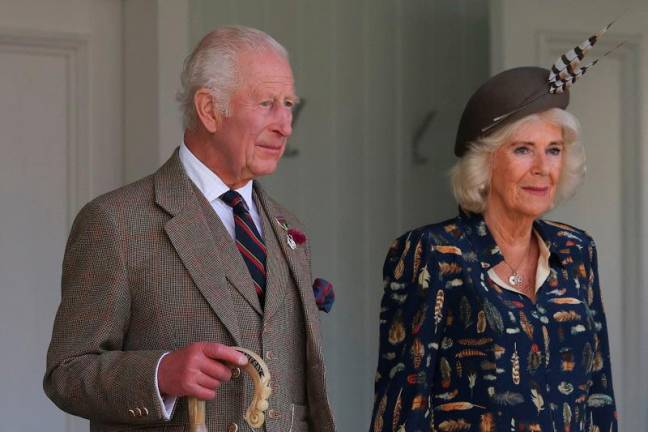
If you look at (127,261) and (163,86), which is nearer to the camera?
(127,261)

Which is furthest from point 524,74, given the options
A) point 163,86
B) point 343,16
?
point 343,16

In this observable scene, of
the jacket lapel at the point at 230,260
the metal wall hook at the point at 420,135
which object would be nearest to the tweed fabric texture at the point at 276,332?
the jacket lapel at the point at 230,260

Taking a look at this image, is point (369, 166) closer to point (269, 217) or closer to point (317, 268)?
point (317, 268)

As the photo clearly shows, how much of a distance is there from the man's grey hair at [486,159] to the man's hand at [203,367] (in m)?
1.05

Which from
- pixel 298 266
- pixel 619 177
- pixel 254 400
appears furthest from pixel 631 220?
pixel 254 400

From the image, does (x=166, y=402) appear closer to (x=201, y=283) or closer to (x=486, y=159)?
(x=201, y=283)

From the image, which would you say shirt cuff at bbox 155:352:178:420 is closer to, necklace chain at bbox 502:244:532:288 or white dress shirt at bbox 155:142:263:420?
white dress shirt at bbox 155:142:263:420

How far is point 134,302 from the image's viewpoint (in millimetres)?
2473

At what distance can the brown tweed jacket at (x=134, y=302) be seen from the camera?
7.86 ft

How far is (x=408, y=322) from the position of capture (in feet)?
10.0

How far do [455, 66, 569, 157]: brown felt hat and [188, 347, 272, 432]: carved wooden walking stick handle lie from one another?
3.49ft

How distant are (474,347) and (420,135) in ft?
6.12

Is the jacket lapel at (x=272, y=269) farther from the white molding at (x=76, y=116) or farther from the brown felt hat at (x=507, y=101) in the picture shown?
the white molding at (x=76, y=116)

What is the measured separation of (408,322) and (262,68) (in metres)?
0.76
